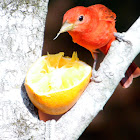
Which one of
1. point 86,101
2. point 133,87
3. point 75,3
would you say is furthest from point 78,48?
point 86,101

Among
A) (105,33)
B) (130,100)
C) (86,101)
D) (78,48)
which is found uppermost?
(105,33)

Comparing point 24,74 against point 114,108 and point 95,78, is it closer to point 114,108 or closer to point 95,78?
point 95,78

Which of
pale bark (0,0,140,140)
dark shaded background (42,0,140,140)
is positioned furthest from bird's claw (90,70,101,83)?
dark shaded background (42,0,140,140)

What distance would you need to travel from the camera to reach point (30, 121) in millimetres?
1291

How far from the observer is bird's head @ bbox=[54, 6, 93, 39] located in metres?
1.29

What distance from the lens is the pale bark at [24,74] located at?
1.25 meters

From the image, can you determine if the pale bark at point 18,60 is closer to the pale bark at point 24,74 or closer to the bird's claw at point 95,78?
the pale bark at point 24,74

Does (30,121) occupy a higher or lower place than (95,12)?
lower

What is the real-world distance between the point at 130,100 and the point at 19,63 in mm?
1243

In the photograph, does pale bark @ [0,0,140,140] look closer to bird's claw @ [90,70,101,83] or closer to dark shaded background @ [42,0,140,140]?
bird's claw @ [90,70,101,83]

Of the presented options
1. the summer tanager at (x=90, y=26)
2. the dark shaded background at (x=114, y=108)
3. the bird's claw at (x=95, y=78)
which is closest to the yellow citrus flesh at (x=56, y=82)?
the bird's claw at (x=95, y=78)

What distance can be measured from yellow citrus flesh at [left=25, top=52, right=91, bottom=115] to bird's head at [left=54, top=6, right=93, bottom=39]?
A: 0.15 meters

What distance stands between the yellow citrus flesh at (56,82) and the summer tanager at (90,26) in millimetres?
143

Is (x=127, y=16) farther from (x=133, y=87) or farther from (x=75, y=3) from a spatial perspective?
(x=133, y=87)
